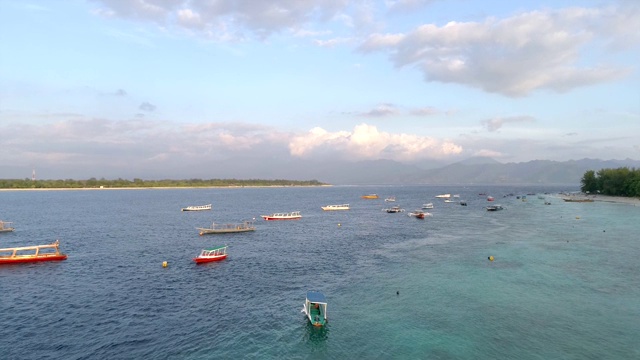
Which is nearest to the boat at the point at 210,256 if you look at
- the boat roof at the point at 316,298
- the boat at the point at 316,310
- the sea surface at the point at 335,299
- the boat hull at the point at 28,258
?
the sea surface at the point at 335,299

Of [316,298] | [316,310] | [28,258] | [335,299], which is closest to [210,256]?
[335,299]

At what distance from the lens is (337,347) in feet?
112

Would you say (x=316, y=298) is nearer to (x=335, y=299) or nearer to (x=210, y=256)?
(x=335, y=299)

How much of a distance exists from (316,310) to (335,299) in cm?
730

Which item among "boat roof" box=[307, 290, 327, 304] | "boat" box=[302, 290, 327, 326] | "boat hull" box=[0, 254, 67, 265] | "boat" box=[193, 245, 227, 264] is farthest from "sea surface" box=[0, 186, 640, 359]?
"boat roof" box=[307, 290, 327, 304]

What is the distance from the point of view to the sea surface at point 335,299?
3434 cm

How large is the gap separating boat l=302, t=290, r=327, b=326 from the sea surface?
0.90 meters

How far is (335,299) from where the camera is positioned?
46938mm

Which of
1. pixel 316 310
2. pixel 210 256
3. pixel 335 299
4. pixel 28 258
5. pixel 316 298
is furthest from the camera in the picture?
pixel 210 256

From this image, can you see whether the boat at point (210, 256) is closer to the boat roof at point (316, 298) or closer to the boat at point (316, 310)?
the boat at point (316, 310)

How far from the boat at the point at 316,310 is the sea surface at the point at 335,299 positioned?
0.90m

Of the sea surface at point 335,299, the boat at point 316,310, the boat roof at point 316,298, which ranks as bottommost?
the sea surface at point 335,299

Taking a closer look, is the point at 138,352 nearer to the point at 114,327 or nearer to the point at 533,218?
the point at 114,327

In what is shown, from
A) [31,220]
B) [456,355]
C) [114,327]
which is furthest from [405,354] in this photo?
[31,220]
